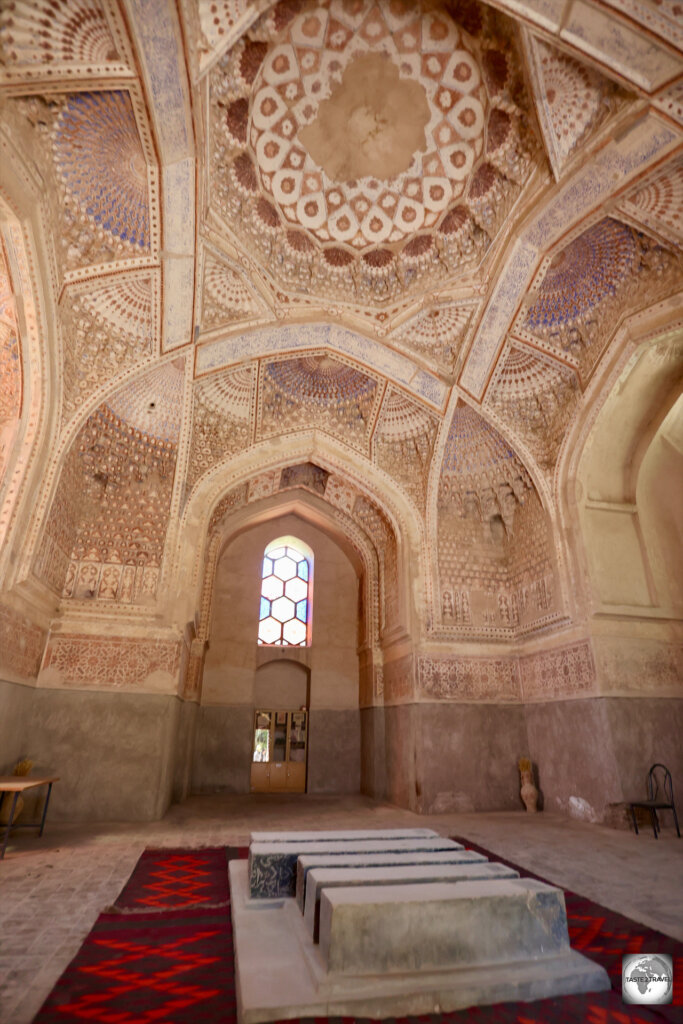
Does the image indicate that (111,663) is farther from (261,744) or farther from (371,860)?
(371,860)

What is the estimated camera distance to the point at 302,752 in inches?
389

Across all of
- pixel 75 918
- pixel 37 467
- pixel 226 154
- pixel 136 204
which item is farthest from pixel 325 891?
pixel 226 154

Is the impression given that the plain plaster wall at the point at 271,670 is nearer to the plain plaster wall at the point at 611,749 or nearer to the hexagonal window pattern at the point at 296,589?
the hexagonal window pattern at the point at 296,589

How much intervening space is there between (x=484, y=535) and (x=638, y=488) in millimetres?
2474

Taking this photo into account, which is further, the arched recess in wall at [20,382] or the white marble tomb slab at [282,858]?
the arched recess in wall at [20,382]

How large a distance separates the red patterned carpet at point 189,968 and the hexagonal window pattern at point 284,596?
689cm

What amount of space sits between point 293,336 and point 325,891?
284 inches

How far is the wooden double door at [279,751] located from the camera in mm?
9617

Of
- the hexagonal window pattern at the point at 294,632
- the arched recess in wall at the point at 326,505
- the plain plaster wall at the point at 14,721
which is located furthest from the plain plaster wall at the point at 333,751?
the plain plaster wall at the point at 14,721

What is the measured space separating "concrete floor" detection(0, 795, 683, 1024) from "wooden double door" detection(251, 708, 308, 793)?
147cm

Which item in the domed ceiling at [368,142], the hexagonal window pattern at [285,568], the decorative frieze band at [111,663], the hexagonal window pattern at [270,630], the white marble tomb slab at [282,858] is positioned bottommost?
the white marble tomb slab at [282,858]

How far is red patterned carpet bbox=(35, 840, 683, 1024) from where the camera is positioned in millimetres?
2014

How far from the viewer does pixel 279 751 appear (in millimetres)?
9867

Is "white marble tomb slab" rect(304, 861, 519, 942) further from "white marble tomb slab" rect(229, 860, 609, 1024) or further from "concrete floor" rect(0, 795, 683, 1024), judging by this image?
"concrete floor" rect(0, 795, 683, 1024)
